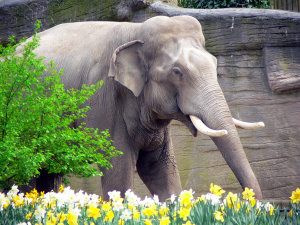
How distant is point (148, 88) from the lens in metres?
5.23

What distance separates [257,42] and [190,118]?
276 centimetres

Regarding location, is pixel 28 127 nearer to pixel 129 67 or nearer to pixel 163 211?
pixel 163 211

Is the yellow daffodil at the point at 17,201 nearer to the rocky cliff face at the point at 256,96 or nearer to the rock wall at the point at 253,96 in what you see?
the rock wall at the point at 253,96

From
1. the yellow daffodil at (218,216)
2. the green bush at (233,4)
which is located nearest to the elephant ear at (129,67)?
the yellow daffodil at (218,216)

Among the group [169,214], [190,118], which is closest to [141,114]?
[190,118]

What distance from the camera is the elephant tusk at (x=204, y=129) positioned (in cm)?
440

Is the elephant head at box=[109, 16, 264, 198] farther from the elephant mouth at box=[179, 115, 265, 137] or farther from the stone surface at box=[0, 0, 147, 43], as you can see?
the stone surface at box=[0, 0, 147, 43]

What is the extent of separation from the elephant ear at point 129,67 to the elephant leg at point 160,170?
0.82 meters

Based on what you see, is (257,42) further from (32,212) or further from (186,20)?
(32,212)

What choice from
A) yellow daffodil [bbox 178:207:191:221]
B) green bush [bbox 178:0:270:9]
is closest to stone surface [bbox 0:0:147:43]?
green bush [bbox 178:0:270:9]

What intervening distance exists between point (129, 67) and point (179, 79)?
55cm

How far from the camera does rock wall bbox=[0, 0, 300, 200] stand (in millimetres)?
7156

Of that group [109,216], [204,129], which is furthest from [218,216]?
[204,129]

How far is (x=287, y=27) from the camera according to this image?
7.13m
